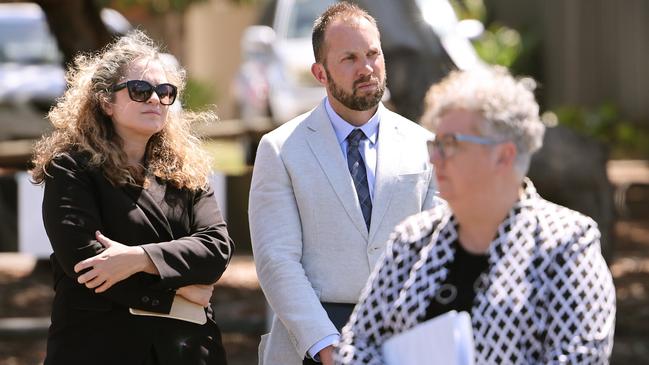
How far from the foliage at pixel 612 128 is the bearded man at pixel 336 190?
15.5 m

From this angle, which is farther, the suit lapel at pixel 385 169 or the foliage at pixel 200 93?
the foliage at pixel 200 93

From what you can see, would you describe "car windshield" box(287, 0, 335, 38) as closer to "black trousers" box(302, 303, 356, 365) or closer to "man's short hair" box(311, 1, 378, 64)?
"man's short hair" box(311, 1, 378, 64)

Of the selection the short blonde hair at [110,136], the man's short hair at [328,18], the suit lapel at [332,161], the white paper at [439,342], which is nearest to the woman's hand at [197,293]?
the short blonde hair at [110,136]

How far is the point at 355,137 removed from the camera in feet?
15.4

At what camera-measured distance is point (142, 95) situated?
14.8 ft

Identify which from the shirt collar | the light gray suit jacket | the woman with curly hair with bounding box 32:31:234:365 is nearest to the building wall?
the shirt collar

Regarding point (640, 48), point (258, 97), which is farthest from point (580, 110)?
point (258, 97)

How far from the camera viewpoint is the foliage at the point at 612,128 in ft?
65.5

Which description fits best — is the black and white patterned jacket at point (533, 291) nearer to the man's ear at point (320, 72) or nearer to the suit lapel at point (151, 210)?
the suit lapel at point (151, 210)

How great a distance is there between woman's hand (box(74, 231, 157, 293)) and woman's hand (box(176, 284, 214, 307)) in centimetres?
17

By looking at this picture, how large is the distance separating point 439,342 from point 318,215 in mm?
1599

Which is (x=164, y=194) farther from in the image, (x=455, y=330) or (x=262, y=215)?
(x=455, y=330)

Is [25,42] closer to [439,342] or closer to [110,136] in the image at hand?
[110,136]

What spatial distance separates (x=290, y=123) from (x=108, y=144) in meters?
0.70
